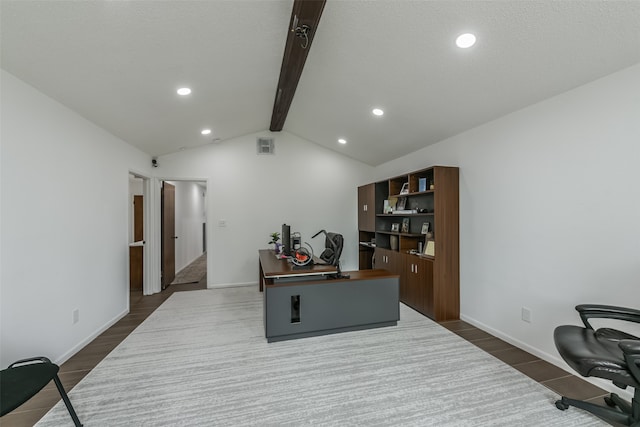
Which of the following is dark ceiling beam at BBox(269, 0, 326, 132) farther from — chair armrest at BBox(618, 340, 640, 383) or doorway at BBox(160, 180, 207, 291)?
doorway at BBox(160, 180, 207, 291)

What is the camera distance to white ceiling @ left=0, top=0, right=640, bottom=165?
1642mm

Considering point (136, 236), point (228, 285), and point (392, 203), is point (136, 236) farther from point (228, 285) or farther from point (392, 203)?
point (392, 203)

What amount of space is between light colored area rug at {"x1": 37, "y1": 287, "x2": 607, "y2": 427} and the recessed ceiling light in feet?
8.47

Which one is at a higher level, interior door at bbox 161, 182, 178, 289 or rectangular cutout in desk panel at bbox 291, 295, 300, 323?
interior door at bbox 161, 182, 178, 289

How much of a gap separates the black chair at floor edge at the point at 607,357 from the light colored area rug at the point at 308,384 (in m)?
0.14

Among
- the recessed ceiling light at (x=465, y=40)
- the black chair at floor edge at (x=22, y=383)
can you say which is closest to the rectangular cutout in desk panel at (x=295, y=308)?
the black chair at floor edge at (x=22, y=383)

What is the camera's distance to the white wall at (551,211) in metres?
1.95

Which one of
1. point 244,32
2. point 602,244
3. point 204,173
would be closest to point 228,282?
point 204,173

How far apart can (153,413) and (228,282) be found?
326 centimetres

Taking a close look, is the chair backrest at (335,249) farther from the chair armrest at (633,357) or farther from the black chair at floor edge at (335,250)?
the chair armrest at (633,357)

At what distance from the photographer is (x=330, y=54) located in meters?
2.46

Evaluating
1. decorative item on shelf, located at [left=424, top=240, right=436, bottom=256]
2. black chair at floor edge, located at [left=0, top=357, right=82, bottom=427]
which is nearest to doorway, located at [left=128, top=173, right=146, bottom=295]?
black chair at floor edge, located at [left=0, top=357, right=82, bottom=427]

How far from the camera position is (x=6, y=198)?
186 centimetres

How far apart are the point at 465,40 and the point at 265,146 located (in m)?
3.81
